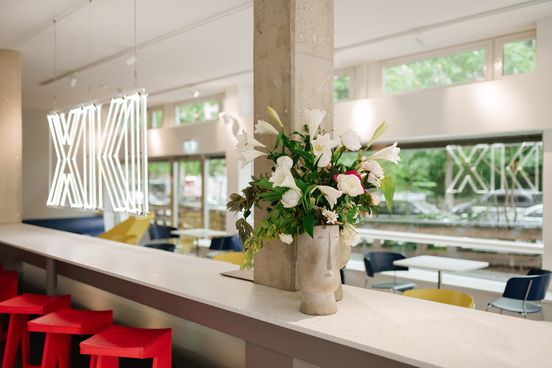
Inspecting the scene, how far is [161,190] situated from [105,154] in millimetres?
7382

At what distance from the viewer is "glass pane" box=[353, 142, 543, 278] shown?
6.47m

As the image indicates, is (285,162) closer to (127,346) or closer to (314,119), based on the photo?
(314,119)

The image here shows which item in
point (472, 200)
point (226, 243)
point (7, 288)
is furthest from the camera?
point (226, 243)

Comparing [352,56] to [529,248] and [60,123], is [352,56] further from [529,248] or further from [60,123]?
[60,123]

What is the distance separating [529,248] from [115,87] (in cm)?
776

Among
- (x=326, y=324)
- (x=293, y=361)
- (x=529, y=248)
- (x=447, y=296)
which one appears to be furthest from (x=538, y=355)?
(x=529, y=248)

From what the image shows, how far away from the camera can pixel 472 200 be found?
703 cm

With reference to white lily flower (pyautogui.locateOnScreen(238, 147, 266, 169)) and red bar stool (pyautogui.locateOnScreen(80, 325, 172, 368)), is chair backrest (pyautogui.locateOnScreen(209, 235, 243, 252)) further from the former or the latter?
white lily flower (pyautogui.locateOnScreen(238, 147, 266, 169))

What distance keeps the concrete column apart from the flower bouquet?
19.3 feet

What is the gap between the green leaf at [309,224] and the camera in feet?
7.28

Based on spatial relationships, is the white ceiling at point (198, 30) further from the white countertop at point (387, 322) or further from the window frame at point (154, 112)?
the window frame at point (154, 112)

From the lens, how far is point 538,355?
1.83 metres

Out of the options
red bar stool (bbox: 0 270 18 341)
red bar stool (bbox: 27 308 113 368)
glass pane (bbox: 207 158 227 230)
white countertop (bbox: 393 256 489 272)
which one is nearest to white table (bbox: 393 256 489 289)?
white countertop (bbox: 393 256 489 272)

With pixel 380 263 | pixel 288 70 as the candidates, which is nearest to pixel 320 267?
pixel 288 70
